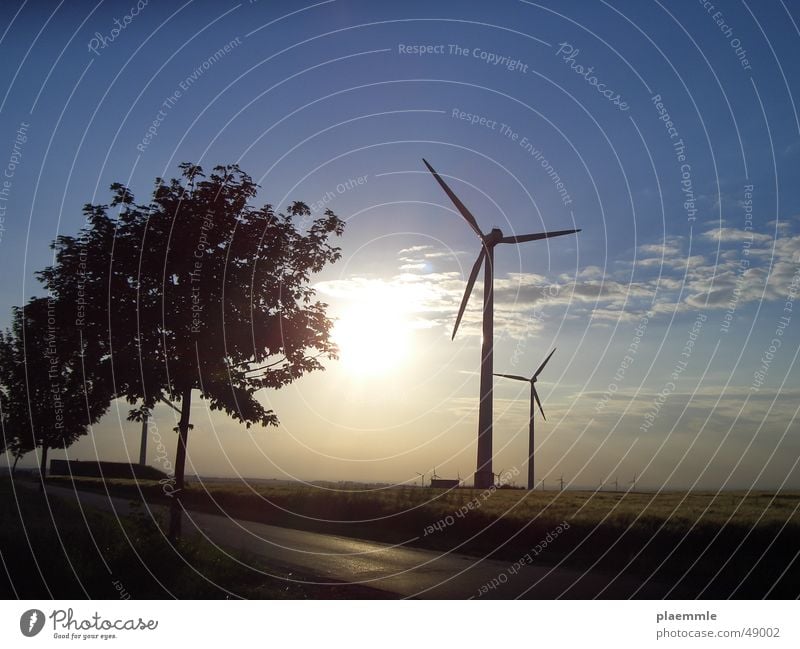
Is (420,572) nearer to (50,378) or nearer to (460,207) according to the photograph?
(50,378)

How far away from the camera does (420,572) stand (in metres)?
22.4

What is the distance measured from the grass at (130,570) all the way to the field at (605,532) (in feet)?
31.0

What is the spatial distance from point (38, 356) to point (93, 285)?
44.3 ft

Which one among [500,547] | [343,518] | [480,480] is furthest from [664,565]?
[480,480]

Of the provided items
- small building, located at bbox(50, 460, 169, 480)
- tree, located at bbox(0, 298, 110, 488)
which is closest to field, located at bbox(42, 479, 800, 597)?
tree, located at bbox(0, 298, 110, 488)

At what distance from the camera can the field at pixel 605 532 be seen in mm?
20500

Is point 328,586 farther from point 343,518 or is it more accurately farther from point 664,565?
point 343,518

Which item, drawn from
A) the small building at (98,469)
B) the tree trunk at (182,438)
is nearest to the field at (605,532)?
the tree trunk at (182,438)

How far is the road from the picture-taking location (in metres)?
18.6

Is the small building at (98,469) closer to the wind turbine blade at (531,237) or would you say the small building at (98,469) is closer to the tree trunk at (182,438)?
the wind turbine blade at (531,237)

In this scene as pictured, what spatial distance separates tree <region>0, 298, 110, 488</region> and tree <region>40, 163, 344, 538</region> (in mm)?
738

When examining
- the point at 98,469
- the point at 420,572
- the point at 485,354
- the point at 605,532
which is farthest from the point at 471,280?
the point at 98,469

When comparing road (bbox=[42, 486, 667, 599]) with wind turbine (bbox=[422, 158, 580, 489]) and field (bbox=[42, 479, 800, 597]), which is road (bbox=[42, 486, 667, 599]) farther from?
wind turbine (bbox=[422, 158, 580, 489])

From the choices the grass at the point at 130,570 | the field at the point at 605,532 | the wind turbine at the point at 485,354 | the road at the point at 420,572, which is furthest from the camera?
the wind turbine at the point at 485,354
